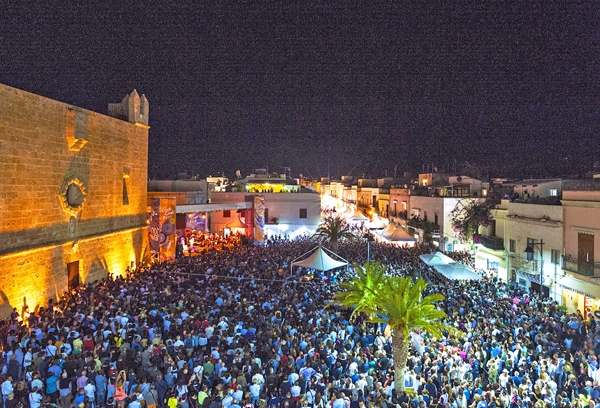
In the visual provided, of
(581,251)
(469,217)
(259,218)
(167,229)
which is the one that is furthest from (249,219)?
(581,251)

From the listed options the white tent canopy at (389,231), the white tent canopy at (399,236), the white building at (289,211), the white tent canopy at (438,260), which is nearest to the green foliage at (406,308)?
the white tent canopy at (438,260)

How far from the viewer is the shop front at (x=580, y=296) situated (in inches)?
587

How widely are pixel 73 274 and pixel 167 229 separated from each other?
225 inches

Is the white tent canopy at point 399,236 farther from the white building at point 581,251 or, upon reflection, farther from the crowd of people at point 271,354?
the crowd of people at point 271,354

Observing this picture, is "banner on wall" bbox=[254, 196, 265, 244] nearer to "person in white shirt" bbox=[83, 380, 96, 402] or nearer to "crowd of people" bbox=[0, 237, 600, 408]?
"crowd of people" bbox=[0, 237, 600, 408]

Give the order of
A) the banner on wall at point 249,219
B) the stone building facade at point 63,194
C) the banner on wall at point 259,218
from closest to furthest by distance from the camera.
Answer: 1. the stone building facade at point 63,194
2. the banner on wall at point 259,218
3. the banner on wall at point 249,219

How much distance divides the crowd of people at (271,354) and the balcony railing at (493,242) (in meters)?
6.90

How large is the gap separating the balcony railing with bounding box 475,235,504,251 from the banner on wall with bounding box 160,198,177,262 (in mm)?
18284

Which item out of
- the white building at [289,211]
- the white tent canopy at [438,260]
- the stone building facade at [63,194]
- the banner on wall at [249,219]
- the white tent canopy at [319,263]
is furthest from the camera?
the white building at [289,211]

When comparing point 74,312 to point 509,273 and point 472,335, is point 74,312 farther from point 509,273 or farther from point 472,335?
point 509,273

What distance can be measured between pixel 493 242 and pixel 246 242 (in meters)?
17.4

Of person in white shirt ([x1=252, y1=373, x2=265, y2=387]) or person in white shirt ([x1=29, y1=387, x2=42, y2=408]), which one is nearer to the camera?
person in white shirt ([x1=29, y1=387, x2=42, y2=408])

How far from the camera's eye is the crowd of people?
8.04 metres

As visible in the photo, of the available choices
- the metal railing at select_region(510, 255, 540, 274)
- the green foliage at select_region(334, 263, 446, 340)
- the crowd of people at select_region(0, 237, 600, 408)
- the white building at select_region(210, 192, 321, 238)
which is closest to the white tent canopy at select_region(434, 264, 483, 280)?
the crowd of people at select_region(0, 237, 600, 408)
